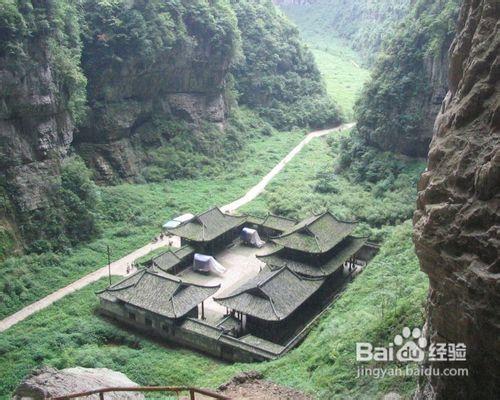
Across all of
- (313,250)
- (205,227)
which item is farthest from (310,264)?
(205,227)

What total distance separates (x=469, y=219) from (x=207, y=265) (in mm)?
27863

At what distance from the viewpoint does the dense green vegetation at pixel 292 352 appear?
67.9 ft

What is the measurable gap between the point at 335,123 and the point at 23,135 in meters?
46.9

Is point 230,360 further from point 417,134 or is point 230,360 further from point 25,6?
point 417,134

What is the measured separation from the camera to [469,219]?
440 inches

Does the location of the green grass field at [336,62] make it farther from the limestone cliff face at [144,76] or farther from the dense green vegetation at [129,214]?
the limestone cliff face at [144,76]

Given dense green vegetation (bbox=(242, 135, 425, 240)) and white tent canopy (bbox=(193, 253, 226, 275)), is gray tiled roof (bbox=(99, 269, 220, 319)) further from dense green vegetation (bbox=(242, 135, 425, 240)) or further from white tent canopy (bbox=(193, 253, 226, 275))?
dense green vegetation (bbox=(242, 135, 425, 240))

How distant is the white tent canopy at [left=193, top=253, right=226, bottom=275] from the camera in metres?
37.8

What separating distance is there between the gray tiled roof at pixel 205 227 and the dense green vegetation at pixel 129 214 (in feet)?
15.9

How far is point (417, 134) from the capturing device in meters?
50.1

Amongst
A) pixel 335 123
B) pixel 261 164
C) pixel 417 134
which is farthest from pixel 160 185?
pixel 335 123

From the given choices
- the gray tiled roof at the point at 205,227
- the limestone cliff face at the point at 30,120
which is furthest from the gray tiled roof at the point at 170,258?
the limestone cliff face at the point at 30,120

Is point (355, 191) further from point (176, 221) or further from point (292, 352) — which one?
point (292, 352)

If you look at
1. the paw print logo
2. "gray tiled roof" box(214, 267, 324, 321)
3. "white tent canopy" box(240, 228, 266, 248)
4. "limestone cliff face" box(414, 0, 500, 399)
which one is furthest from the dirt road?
"limestone cliff face" box(414, 0, 500, 399)
